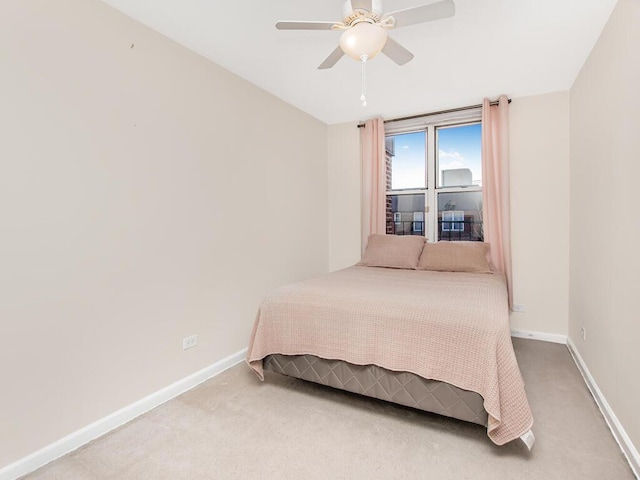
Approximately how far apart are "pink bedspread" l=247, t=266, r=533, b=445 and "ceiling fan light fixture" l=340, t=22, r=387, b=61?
4.63 feet

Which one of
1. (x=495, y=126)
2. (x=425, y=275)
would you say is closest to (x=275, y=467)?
(x=425, y=275)

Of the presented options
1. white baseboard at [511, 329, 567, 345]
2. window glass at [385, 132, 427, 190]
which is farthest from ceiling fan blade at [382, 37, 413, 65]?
white baseboard at [511, 329, 567, 345]

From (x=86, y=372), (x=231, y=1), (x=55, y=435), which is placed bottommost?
(x=55, y=435)

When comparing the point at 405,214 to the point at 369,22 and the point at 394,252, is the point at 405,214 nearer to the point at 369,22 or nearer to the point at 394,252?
the point at 394,252

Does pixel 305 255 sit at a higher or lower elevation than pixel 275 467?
higher

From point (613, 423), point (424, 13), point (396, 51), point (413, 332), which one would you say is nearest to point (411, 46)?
point (396, 51)

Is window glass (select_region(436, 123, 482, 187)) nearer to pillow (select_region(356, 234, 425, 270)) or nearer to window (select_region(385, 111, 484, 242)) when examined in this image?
window (select_region(385, 111, 484, 242))

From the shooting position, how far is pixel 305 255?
3902 millimetres

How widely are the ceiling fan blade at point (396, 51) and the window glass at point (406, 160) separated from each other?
210cm

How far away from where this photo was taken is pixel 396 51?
1976 millimetres

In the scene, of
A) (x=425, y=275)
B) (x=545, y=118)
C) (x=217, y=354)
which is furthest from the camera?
(x=545, y=118)

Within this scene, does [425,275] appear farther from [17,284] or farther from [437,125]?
[17,284]

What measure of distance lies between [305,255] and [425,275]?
4.76 feet

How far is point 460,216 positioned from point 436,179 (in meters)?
0.52
